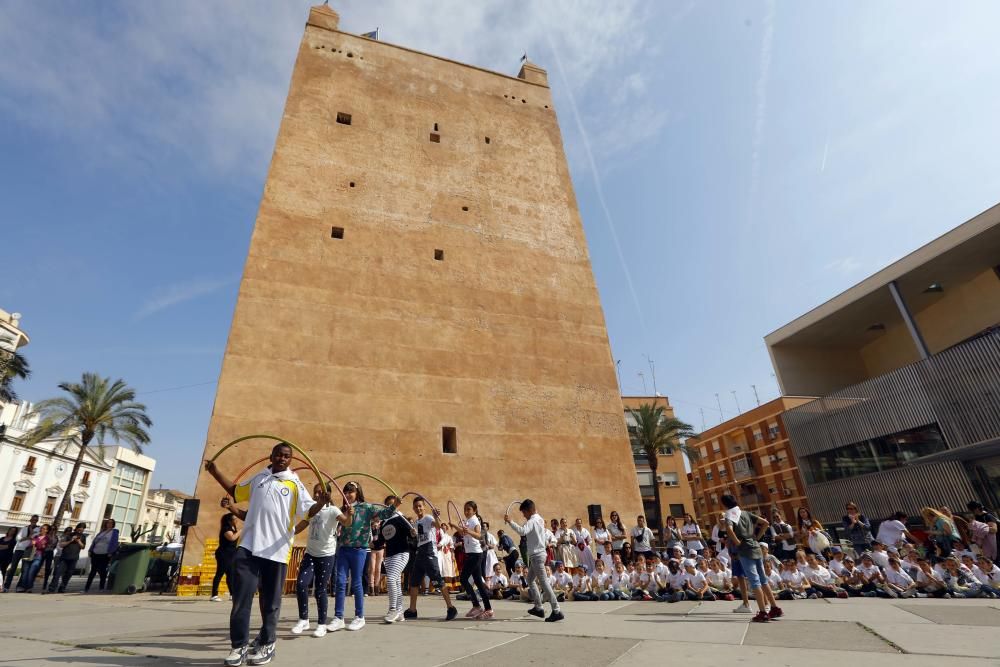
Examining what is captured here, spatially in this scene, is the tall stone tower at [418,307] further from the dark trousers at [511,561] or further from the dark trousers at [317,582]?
the dark trousers at [317,582]

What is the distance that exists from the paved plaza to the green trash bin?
4449 millimetres

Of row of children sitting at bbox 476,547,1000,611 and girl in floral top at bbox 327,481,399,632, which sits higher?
girl in floral top at bbox 327,481,399,632

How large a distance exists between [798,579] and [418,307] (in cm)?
1204

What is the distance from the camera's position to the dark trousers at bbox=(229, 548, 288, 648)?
3943 mm

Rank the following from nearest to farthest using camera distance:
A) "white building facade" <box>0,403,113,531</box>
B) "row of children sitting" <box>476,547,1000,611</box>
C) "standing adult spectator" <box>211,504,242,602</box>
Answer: "row of children sitting" <box>476,547,1000,611</box>
"standing adult spectator" <box>211,504,242,602</box>
"white building facade" <box>0,403,113,531</box>

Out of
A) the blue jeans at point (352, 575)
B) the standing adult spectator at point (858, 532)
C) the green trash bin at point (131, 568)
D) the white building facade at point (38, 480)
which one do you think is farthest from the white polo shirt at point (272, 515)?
the white building facade at point (38, 480)

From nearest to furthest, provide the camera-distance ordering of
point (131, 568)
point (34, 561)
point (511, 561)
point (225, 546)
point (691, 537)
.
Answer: point (225, 546) < point (131, 568) < point (511, 561) < point (691, 537) < point (34, 561)

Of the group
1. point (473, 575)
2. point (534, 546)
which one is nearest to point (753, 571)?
point (534, 546)

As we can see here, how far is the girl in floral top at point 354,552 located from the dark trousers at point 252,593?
1.53 metres

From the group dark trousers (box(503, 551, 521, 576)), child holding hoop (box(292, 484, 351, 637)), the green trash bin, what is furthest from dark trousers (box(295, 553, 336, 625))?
the green trash bin

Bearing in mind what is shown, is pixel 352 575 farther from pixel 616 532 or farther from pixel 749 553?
pixel 616 532

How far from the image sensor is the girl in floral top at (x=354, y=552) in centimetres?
576

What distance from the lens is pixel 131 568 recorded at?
38.1ft

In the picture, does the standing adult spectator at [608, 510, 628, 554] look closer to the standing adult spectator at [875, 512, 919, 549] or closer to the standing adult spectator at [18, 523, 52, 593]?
the standing adult spectator at [875, 512, 919, 549]
